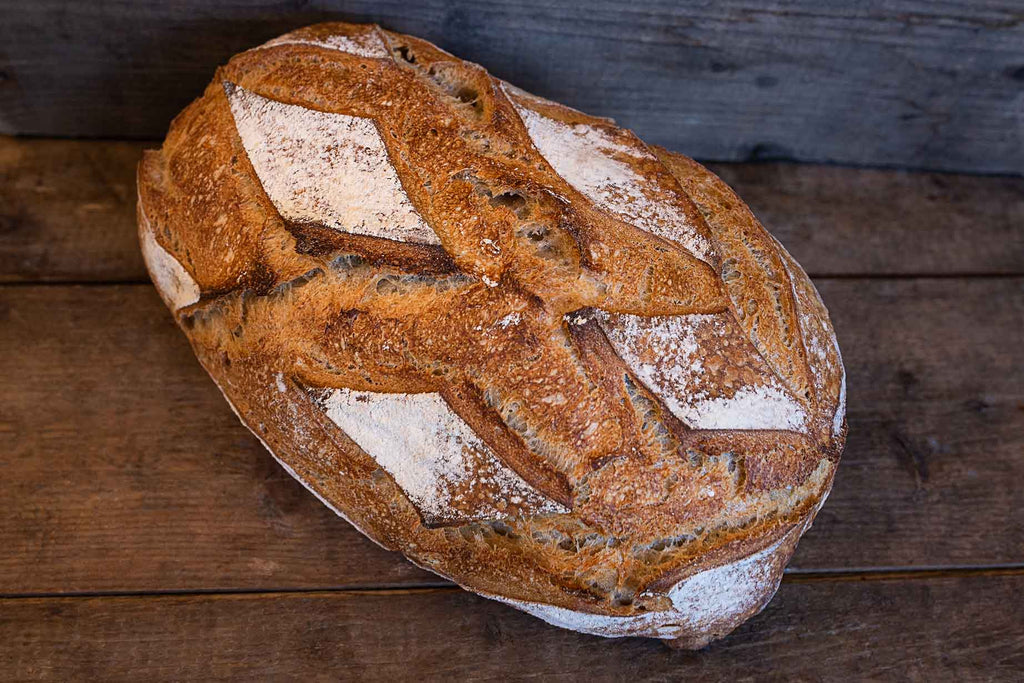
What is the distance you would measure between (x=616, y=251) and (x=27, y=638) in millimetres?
1082

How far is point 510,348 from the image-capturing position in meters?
1.05

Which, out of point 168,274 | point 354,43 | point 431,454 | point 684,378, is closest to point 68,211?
Answer: point 168,274

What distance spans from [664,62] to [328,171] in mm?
782

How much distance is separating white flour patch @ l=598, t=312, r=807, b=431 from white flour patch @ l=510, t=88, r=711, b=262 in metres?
0.13

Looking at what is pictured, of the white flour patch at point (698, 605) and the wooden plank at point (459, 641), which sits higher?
the white flour patch at point (698, 605)

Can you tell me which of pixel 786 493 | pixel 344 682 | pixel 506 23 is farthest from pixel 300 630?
pixel 506 23

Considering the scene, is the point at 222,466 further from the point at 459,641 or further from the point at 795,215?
the point at 795,215

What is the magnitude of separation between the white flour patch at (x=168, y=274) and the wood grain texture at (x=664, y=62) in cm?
41

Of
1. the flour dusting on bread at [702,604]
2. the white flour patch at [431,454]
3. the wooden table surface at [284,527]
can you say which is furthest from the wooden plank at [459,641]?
the white flour patch at [431,454]

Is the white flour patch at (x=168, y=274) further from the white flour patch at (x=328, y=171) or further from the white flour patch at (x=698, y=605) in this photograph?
the white flour patch at (x=698, y=605)

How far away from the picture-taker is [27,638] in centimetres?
124

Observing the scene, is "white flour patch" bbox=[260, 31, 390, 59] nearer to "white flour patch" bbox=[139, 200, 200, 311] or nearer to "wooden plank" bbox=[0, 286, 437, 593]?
"white flour patch" bbox=[139, 200, 200, 311]

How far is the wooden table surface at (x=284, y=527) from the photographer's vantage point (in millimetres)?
1278

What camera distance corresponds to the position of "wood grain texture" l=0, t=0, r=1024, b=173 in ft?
4.76
